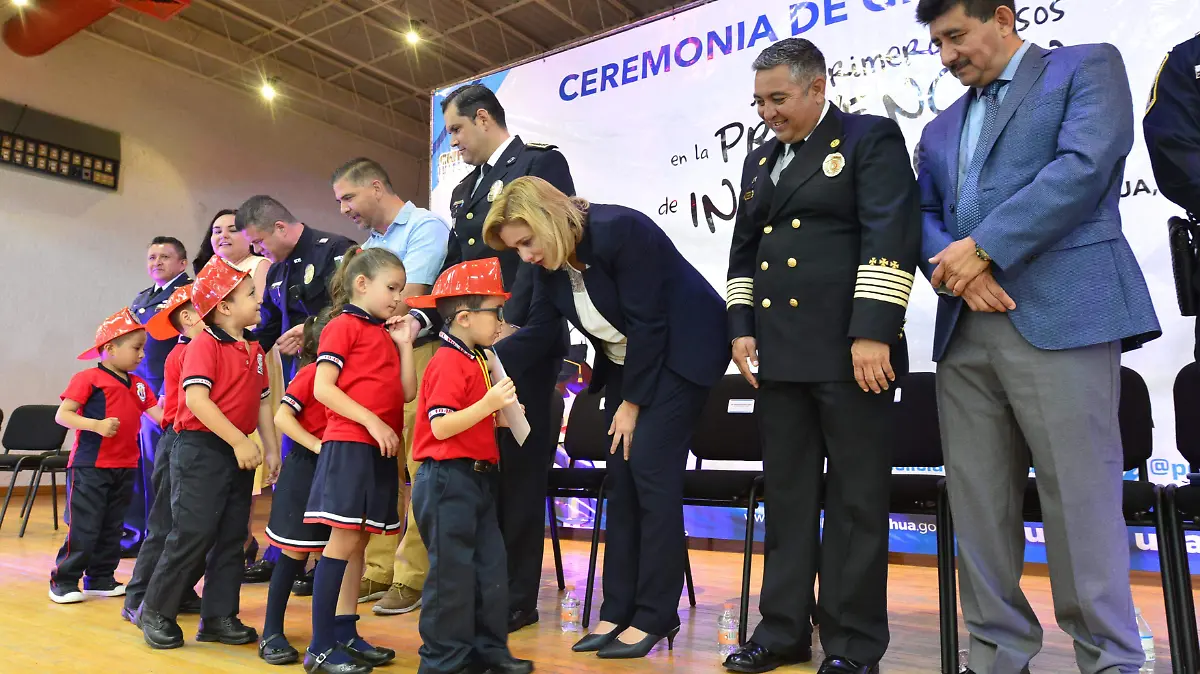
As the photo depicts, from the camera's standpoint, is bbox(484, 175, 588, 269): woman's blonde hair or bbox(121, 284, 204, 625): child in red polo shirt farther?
bbox(121, 284, 204, 625): child in red polo shirt

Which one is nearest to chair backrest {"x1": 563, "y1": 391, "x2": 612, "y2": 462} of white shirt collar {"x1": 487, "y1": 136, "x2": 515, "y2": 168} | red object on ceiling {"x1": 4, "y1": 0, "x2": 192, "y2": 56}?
white shirt collar {"x1": 487, "y1": 136, "x2": 515, "y2": 168}

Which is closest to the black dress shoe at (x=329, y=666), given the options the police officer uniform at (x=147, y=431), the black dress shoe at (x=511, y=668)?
the black dress shoe at (x=511, y=668)

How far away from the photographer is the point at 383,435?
89.9 inches

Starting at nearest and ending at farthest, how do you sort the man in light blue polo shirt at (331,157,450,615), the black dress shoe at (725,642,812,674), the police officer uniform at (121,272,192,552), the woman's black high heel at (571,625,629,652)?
the black dress shoe at (725,642,812,674), the woman's black high heel at (571,625,629,652), the man in light blue polo shirt at (331,157,450,615), the police officer uniform at (121,272,192,552)

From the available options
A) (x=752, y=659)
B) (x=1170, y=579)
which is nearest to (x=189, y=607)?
(x=752, y=659)

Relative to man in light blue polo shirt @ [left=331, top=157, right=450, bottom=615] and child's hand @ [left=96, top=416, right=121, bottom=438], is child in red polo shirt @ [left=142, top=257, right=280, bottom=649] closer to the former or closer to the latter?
man in light blue polo shirt @ [left=331, top=157, right=450, bottom=615]

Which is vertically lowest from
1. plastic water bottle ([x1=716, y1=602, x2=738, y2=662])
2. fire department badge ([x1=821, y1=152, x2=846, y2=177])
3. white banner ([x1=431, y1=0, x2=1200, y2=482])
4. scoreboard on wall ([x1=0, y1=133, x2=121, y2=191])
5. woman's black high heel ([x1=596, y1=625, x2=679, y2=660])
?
plastic water bottle ([x1=716, y1=602, x2=738, y2=662])

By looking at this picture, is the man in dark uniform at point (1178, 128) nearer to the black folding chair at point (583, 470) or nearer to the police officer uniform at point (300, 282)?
the black folding chair at point (583, 470)

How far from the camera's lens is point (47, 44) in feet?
25.2

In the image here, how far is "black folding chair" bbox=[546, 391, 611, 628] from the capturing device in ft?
10.3

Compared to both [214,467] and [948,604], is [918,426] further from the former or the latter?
[214,467]

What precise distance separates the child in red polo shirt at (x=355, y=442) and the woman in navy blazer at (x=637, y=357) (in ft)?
1.37

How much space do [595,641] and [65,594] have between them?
2.21 m

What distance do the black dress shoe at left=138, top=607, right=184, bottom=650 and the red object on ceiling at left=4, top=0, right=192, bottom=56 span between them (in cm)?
517
